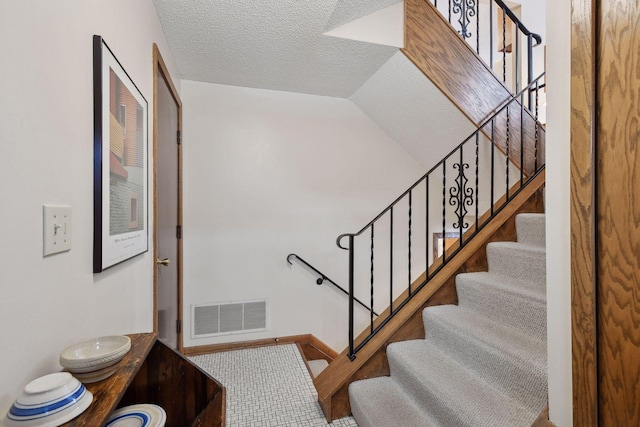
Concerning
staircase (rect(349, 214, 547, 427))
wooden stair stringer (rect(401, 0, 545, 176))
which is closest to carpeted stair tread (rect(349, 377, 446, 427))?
staircase (rect(349, 214, 547, 427))

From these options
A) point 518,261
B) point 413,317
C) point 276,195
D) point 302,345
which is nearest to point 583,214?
point 518,261

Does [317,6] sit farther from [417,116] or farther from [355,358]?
[355,358]

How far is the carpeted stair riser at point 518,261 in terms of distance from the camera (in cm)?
180

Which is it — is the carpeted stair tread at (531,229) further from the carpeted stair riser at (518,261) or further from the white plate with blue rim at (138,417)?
the white plate with blue rim at (138,417)

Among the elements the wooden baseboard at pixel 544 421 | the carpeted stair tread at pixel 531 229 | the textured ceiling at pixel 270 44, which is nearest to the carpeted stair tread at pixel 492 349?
the wooden baseboard at pixel 544 421

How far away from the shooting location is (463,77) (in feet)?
7.93

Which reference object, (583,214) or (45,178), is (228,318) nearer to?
(45,178)

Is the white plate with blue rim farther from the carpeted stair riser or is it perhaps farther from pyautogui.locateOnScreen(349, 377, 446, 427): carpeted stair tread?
the carpeted stair riser

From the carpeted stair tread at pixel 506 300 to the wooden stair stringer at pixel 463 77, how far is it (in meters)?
1.21

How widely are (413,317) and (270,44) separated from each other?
2113 millimetres

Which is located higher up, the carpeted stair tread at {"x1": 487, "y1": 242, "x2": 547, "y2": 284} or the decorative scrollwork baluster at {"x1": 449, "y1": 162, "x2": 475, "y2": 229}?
the decorative scrollwork baluster at {"x1": 449, "y1": 162, "x2": 475, "y2": 229}

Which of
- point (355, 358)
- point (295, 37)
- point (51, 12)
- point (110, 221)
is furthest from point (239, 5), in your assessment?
point (355, 358)

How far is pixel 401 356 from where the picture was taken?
1803 millimetres

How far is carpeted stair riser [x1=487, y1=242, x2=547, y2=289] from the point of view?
1802 millimetres
